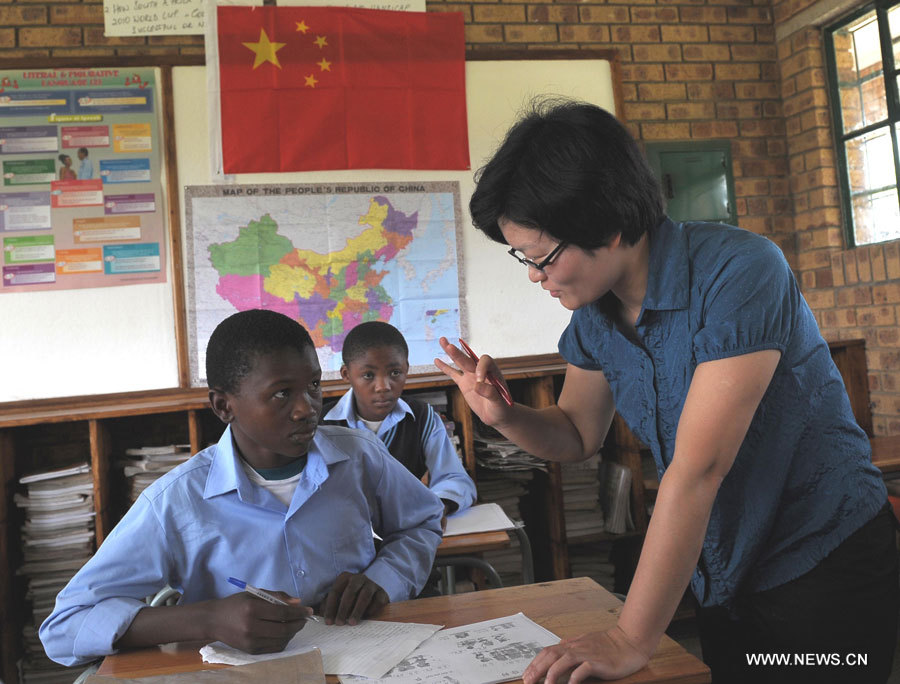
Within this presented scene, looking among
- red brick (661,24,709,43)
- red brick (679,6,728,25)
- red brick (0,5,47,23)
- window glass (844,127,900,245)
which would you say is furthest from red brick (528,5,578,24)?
red brick (0,5,47,23)

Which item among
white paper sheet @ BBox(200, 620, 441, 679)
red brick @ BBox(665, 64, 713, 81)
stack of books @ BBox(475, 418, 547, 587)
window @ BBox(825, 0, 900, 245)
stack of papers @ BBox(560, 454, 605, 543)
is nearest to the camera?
white paper sheet @ BBox(200, 620, 441, 679)

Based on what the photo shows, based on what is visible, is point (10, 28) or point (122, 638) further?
point (10, 28)

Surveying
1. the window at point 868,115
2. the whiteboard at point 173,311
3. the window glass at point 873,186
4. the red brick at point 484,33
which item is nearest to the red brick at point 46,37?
the whiteboard at point 173,311

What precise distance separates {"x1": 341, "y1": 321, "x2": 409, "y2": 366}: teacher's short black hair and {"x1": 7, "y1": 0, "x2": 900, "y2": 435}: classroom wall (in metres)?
1.63

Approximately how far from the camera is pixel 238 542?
1361mm

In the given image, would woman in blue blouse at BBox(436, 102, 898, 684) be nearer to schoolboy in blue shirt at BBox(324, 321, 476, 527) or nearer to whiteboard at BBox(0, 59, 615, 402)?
schoolboy in blue shirt at BBox(324, 321, 476, 527)

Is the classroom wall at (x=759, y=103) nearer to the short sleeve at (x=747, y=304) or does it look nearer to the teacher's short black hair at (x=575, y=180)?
the teacher's short black hair at (x=575, y=180)

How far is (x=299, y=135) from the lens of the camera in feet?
11.2

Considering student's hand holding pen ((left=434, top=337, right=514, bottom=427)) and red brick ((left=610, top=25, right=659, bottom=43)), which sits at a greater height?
red brick ((left=610, top=25, right=659, bottom=43))

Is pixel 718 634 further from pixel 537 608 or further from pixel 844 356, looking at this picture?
pixel 844 356

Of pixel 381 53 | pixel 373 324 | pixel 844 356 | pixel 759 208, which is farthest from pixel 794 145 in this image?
pixel 373 324

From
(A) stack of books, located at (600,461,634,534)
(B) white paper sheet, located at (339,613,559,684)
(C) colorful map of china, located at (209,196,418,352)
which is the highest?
(C) colorful map of china, located at (209,196,418,352)

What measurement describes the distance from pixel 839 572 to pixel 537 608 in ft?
1.58

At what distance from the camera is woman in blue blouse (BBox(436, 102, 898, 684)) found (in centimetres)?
109
